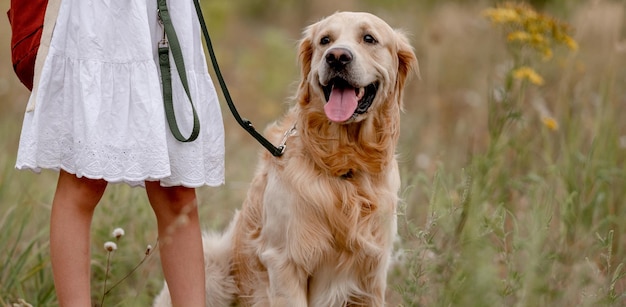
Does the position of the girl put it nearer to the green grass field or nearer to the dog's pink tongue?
the green grass field

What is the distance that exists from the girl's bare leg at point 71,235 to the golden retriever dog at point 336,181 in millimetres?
577

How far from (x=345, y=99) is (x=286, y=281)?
0.74 meters

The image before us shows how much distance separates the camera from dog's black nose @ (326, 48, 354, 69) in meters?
2.87

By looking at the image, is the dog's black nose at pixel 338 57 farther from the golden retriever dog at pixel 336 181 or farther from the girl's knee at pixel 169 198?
the girl's knee at pixel 169 198

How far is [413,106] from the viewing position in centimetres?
710

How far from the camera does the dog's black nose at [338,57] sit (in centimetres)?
287

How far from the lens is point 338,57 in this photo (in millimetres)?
2873

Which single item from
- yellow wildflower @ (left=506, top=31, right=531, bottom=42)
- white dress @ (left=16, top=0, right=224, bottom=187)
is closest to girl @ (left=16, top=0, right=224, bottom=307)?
white dress @ (left=16, top=0, right=224, bottom=187)

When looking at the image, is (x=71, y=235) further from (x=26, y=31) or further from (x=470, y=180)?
(x=470, y=180)

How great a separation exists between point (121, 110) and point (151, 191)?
445mm

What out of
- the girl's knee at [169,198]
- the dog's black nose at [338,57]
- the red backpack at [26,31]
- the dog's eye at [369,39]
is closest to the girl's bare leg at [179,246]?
the girl's knee at [169,198]

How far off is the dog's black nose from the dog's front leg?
2.46ft

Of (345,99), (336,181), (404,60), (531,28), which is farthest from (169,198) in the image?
(531,28)

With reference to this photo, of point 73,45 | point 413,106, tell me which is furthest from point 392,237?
point 413,106
